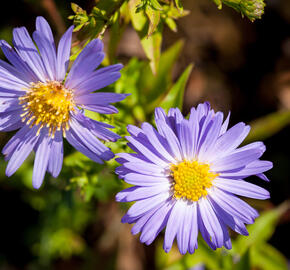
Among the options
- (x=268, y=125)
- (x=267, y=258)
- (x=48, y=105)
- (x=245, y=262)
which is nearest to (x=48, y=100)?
(x=48, y=105)

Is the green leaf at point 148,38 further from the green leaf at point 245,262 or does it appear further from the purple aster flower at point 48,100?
the green leaf at point 245,262

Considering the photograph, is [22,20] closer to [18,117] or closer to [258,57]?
[18,117]

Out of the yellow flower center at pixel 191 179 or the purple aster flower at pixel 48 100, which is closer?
the purple aster flower at pixel 48 100

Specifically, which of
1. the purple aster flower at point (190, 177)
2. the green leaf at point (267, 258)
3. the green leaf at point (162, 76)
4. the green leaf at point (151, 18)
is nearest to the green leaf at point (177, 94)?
the green leaf at point (162, 76)

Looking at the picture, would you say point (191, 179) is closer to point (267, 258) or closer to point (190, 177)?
point (190, 177)

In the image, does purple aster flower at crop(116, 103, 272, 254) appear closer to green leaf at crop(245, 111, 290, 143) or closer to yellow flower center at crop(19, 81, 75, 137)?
yellow flower center at crop(19, 81, 75, 137)
